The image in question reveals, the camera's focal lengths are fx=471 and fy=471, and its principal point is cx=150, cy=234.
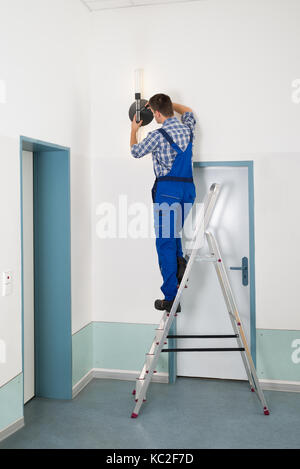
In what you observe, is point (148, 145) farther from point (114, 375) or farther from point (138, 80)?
point (114, 375)

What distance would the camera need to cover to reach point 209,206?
3.46 meters

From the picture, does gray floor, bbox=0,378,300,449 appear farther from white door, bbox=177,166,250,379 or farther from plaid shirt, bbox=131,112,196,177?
plaid shirt, bbox=131,112,196,177

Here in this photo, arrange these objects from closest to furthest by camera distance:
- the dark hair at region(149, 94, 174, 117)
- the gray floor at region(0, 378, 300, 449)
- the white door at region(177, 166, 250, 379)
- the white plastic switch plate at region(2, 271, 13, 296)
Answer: the white plastic switch plate at region(2, 271, 13, 296), the gray floor at region(0, 378, 300, 449), the dark hair at region(149, 94, 174, 117), the white door at region(177, 166, 250, 379)

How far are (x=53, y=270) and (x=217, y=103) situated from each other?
1.95 m

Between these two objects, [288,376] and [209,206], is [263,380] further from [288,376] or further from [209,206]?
[209,206]

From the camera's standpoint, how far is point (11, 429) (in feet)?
Result: 10.1

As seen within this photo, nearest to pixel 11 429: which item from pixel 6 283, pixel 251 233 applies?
pixel 6 283

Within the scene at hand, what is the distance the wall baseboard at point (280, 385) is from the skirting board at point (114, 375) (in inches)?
33.4

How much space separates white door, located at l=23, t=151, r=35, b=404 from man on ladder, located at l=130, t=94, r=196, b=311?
88cm

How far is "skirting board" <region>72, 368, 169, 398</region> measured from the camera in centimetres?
414

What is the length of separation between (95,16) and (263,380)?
3503mm

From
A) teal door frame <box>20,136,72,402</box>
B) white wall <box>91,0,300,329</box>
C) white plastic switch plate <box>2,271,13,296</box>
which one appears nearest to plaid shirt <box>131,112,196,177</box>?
white wall <box>91,0,300,329</box>

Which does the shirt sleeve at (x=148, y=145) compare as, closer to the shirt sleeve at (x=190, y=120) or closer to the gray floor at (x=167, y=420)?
the shirt sleeve at (x=190, y=120)
